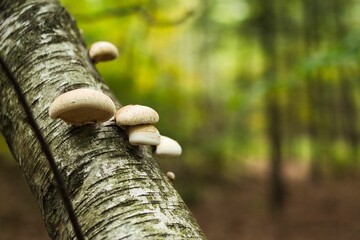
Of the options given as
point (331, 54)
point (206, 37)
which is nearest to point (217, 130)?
point (206, 37)

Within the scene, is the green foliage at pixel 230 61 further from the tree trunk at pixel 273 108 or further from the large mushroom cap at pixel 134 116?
the large mushroom cap at pixel 134 116

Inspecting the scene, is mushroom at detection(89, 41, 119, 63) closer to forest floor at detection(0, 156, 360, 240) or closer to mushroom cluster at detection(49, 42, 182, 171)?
mushroom cluster at detection(49, 42, 182, 171)

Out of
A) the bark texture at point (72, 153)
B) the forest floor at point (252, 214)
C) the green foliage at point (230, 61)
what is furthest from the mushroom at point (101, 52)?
the forest floor at point (252, 214)

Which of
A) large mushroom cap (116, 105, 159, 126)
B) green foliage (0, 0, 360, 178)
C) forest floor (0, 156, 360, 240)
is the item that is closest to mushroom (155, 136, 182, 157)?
large mushroom cap (116, 105, 159, 126)

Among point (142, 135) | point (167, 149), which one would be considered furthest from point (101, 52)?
point (142, 135)

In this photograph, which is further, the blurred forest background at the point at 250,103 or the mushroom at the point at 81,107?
the blurred forest background at the point at 250,103

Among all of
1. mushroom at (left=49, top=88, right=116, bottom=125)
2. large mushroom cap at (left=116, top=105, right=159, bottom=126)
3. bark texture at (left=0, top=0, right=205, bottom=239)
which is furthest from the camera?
large mushroom cap at (left=116, top=105, right=159, bottom=126)

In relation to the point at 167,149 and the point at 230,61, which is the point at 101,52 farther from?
the point at 230,61
